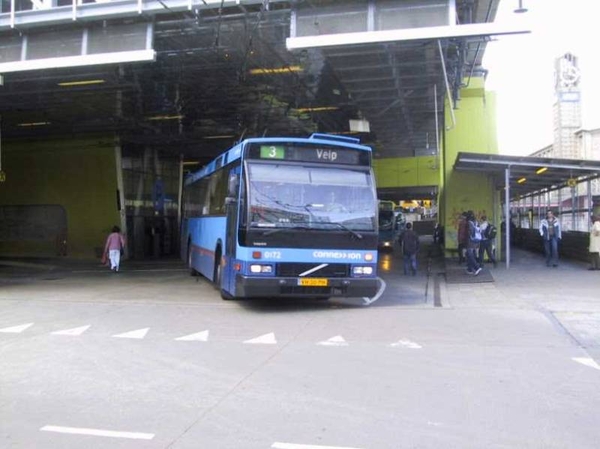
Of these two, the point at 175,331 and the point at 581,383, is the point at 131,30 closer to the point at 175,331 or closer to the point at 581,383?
the point at 175,331

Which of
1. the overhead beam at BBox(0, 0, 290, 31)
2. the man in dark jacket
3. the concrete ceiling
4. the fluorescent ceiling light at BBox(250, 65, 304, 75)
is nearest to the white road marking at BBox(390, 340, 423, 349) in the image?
the concrete ceiling

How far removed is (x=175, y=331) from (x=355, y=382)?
13.8 ft

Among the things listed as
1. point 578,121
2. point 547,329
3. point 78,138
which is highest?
point 578,121

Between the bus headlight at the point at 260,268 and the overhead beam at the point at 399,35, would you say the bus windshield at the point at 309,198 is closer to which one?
the bus headlight at the point at 260,268

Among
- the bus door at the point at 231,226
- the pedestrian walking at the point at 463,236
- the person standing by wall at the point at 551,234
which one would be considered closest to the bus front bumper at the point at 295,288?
the bus door at the point at 231,226

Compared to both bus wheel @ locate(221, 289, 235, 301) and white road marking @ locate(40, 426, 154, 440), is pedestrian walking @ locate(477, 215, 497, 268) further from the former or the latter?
white road marking @ locate(40, 426, 154, 440)

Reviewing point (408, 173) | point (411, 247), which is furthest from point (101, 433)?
point (408, 173)

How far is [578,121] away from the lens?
67.4 m

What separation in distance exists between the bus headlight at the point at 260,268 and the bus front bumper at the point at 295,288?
13 cm

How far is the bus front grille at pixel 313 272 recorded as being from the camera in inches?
448

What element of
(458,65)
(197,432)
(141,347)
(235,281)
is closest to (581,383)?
(197,432)

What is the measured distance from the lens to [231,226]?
12172 mm

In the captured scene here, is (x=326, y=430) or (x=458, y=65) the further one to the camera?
(x=458, y=65)

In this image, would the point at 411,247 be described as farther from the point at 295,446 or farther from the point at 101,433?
the point at 101,433
